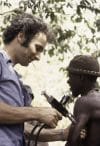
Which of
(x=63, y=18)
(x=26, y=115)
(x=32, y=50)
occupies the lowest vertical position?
(x=63, y=18)

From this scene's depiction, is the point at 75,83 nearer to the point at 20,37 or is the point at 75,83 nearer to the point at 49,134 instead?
the point at 49,134

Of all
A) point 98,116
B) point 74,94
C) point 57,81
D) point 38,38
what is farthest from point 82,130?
point 57,81

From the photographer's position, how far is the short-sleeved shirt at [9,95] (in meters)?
2.56

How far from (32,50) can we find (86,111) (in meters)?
0.95

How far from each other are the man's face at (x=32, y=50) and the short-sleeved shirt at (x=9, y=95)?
0.10 meters

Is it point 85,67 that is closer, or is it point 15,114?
point 15,114

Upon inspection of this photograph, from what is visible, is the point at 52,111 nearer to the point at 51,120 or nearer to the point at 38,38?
the point at 51,120

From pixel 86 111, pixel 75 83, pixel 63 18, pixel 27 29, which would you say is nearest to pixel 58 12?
pixel 63 18

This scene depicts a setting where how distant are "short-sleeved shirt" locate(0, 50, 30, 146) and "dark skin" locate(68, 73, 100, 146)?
703 mm

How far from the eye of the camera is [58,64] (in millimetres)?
12023

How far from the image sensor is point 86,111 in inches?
139

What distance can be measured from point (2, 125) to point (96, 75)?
129 cm

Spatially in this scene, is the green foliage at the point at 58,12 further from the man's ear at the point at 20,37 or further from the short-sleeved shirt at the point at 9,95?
the short-sleeved shirt at the point at 9,95

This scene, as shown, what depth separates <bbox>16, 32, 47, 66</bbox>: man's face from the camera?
2.73 meters
